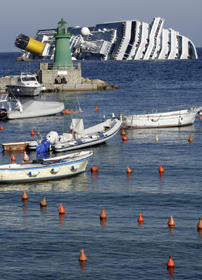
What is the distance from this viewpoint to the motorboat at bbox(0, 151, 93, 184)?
1243 inches

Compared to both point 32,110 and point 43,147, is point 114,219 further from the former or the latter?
point 32,110

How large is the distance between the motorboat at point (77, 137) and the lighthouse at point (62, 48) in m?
42.2

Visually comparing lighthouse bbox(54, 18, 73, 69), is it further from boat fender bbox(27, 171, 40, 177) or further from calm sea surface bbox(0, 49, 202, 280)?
boat fender bbox(27, 171, 40, 177)

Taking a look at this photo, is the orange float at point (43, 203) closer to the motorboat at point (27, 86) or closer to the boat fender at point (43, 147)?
the boat fender at point (43, 147)

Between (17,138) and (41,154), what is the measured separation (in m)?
7.81

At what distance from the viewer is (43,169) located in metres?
32.2

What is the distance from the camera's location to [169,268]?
20359 mm

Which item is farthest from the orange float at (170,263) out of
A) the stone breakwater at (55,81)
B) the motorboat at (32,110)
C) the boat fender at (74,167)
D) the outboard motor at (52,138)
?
the stone breakwater at (55,81)

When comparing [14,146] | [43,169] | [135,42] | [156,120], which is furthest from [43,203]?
[135,42]

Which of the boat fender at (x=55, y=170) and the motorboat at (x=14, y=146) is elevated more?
the motorboat at (x=14, y=146)

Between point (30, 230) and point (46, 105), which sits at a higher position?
point (46, 105)

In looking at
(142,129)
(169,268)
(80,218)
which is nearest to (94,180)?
(80,218)

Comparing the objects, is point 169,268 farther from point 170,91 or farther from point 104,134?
point 170,91

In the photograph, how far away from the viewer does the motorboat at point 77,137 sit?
133 feet
